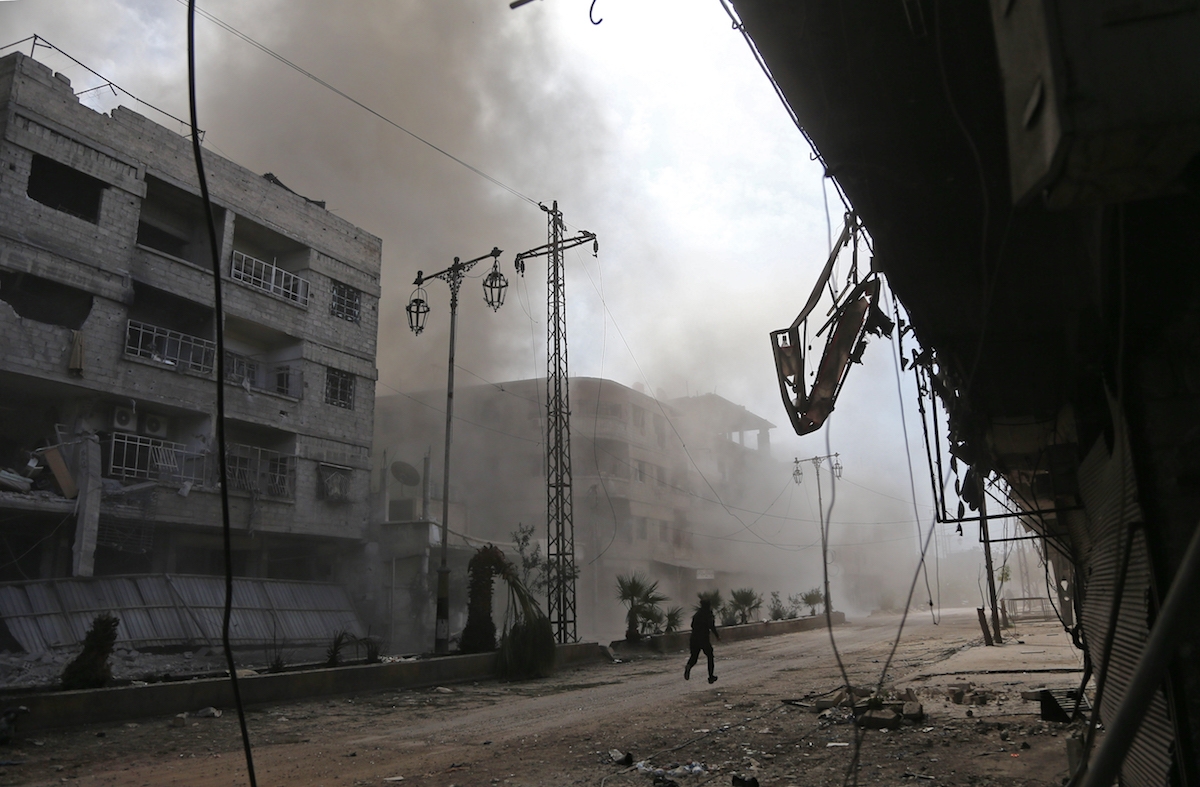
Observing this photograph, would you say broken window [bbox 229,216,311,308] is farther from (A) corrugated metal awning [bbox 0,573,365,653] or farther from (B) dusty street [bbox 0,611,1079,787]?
(B) dusty street [bbox 0,611,1079,787]

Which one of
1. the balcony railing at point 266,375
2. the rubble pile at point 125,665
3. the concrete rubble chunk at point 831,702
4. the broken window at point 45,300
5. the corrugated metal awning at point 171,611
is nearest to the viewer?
the concrete rubble chunk at point 831,702

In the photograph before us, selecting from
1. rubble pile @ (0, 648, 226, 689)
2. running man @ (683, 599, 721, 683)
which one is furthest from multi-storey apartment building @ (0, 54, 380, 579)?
running man @ (683, 599, 721, 683)

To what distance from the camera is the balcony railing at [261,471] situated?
971 inches

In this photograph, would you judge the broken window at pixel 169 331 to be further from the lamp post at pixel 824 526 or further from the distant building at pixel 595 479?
the lamp post at pixel 824 526

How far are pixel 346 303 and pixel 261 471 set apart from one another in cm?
763

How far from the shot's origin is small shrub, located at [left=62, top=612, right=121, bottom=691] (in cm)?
1047

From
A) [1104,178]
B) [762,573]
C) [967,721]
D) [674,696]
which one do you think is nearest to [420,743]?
[674,696]

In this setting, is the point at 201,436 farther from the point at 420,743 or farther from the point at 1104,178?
the point at 1104,178

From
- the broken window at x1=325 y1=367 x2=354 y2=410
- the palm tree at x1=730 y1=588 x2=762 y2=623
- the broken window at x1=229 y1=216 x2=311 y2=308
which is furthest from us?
the palm tree at x1=730 y1=588 x2=762 y2=623

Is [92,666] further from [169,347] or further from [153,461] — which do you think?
[169,347]

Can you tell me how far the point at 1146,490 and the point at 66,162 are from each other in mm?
24784

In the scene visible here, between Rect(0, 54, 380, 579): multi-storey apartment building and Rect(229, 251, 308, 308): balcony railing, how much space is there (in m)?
0.07

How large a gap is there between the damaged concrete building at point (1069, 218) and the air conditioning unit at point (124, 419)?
2111 cm

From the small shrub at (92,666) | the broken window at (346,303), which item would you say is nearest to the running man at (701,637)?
the small shrub at (92,666)
